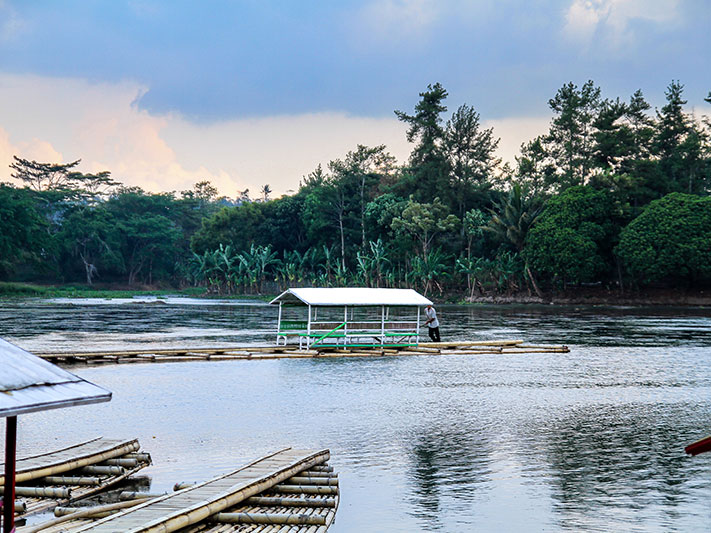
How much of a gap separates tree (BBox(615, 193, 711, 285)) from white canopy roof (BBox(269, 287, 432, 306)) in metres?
40.8

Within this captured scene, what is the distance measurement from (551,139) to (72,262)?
6462 cm

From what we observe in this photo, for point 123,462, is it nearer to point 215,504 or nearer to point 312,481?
point 312,481

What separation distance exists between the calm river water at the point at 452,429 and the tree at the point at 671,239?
36.3 metres

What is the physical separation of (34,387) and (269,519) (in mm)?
3634

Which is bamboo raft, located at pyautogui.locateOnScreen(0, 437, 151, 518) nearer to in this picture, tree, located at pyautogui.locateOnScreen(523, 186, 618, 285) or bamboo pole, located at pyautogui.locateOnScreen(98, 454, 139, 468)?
bamboo pole, located at pyautogui.locateOnScreen(98, 454, 139, 468)

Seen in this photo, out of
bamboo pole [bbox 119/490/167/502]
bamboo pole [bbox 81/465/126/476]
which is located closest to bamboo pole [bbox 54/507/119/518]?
bamboo pole [bbox 119/490/167/502]

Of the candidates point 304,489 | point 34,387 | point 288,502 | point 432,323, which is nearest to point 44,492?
point 288,502

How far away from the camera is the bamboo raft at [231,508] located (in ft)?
25.8

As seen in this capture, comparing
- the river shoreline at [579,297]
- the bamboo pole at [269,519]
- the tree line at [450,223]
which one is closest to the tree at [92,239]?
the tree line at [450,223]

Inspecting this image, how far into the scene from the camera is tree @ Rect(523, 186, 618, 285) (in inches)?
2691

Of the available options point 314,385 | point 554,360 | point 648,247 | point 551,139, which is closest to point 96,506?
point 314,385

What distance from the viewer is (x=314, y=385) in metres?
20.6

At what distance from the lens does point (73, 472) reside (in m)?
10.4

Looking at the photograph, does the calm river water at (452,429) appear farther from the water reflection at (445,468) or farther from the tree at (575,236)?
the tree at (575,236)
